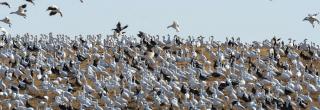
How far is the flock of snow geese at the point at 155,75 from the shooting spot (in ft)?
192

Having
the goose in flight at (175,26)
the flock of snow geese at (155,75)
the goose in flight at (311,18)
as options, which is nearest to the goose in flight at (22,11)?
the flock of snow geese at (155,75)

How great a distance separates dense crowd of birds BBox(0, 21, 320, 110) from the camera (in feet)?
193

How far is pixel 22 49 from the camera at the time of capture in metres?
81.2

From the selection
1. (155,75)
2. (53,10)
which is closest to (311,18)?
(53,10)

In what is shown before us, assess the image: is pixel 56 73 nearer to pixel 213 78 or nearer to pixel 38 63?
pixel 38 63

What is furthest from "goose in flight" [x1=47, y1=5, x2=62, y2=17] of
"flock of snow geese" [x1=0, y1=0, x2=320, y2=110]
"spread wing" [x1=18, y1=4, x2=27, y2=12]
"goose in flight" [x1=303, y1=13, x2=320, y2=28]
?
"goose in flight" [x1=303, y1=13, x2=320, y2=28]

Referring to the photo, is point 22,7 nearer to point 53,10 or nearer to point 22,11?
point 22,11

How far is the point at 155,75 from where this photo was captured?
6925 centimetres

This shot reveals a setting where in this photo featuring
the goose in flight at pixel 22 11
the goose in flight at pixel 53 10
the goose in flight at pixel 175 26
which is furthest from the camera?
the goose in flight at pixel 175 26

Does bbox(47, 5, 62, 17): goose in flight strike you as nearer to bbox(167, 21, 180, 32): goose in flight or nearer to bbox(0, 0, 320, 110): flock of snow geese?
bbox(0, 0, 320, 110): flock of snow geese

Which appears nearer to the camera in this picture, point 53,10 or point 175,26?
point 53,10

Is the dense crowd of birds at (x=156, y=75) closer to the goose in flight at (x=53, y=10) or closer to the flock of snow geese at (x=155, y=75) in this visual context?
the flock of snow geese at (x=155, y=75)

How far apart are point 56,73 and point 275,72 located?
15697 millimetres

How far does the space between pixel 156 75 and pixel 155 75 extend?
0.30 feet
